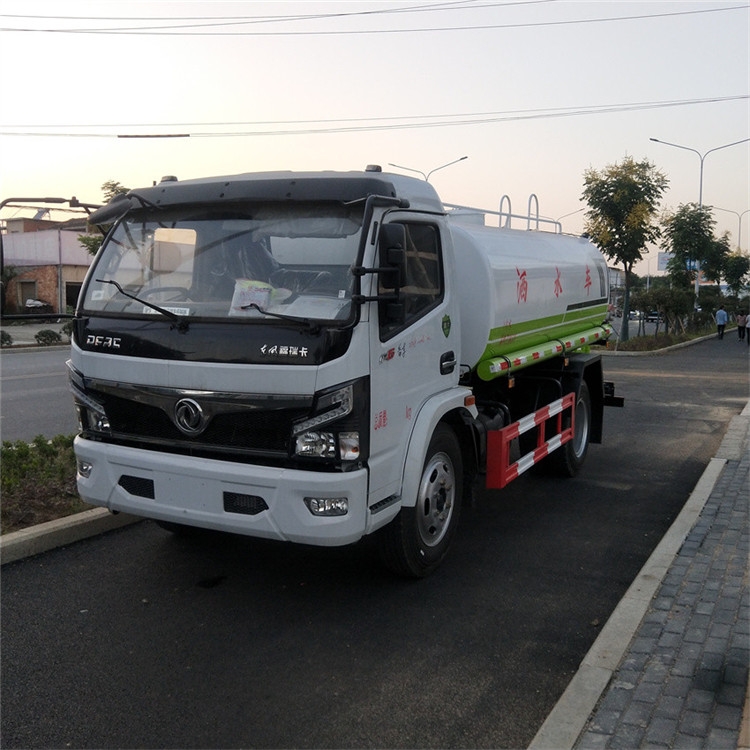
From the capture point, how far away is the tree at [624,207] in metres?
26.9

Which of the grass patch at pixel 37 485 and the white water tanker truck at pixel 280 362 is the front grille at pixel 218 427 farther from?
the grass patch at pixel 37 485

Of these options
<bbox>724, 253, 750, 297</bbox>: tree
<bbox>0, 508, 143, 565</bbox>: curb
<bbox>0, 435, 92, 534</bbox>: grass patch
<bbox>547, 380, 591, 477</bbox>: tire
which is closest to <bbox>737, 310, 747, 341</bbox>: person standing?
<bbox>724, 253, 750, 297</bbox>: tree

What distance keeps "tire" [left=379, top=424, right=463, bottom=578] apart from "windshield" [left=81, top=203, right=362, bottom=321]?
4.52ft

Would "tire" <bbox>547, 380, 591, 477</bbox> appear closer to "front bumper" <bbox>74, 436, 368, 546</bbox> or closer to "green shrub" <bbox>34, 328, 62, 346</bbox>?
"front bumper" <bbox>74, 436, 368, 546</bbox>

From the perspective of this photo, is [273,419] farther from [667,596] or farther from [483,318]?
[667,596]

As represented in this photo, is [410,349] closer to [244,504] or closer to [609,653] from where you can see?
[244,504]

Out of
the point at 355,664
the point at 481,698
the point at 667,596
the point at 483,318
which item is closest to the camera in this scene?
the point at 481,698

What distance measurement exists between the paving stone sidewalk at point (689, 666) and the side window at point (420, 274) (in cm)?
222

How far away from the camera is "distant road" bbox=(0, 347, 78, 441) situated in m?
10.4

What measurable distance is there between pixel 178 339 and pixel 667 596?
3.28m

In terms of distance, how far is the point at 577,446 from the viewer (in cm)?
861

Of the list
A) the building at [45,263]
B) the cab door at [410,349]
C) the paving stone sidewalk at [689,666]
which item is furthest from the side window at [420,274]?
the building at [45,263]

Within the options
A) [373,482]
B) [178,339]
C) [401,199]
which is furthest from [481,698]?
[401,199]

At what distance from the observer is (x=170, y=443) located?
4625 millimetres
